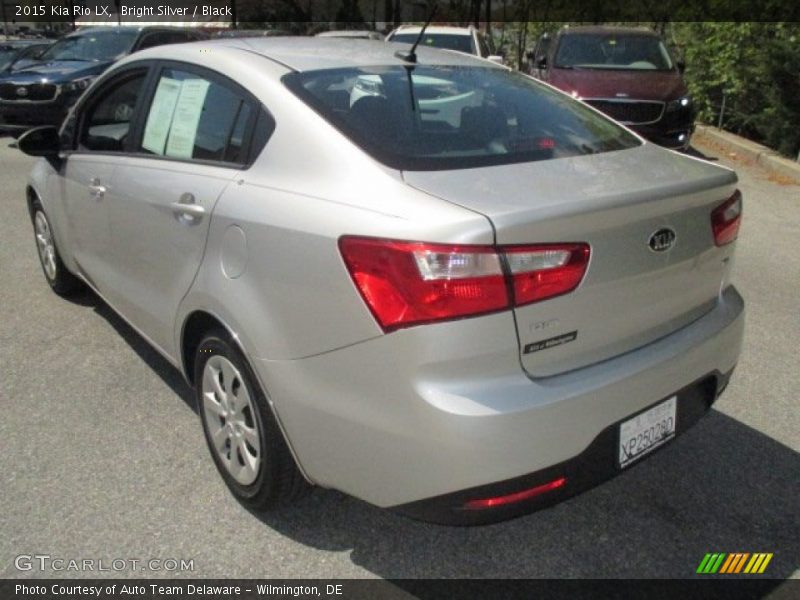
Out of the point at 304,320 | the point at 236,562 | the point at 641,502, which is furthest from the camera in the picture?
the point at 641,502

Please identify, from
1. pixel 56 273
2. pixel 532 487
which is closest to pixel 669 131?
pixel 56 273

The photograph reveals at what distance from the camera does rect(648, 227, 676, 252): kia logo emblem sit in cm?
229

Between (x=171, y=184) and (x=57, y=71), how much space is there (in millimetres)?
10114

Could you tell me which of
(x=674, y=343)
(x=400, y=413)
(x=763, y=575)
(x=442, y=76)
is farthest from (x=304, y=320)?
(x=763, y=575)

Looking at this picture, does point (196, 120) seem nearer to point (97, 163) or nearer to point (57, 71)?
point (97, 163)

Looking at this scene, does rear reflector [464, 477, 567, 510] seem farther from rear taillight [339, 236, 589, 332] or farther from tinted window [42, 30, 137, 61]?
tinted window [42, 30, 137, 61]

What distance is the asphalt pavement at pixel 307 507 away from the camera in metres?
2.59

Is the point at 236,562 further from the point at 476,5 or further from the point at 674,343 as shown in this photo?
the point at 476,5

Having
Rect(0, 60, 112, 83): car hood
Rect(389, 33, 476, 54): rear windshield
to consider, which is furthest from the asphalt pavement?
Rect(389, 33, 476, 54): rear windshield

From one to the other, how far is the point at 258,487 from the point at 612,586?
1.23 meters

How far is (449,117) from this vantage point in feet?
9.17

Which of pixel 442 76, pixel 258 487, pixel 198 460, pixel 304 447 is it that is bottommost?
pixel 198 460

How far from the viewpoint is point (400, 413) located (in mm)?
2064

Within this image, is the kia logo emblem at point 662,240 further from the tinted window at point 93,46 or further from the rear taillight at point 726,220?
the tinted window at point 93,46
